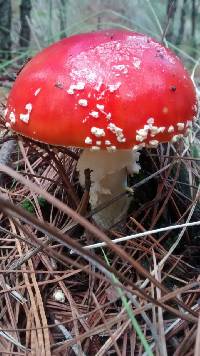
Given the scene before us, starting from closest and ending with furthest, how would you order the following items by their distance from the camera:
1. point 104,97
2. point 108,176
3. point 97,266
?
point 97,266, point 104,97, point 108,176

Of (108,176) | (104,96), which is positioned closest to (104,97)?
(104,96)

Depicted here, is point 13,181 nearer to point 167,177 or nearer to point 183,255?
point 167,177

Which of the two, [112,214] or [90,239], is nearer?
[90,239]

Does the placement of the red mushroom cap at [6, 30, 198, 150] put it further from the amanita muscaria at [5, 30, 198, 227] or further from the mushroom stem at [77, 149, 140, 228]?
the mushroom stem at [77, 149, 140, 228]

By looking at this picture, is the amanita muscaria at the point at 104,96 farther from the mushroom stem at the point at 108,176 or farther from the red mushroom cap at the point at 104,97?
the mushroom stem at the point at 108,176

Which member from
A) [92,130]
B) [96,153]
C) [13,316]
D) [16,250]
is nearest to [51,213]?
[16,250]

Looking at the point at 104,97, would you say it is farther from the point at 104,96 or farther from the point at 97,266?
the point at 97,266

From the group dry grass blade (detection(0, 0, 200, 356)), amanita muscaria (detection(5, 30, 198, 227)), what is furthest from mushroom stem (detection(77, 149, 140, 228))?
amanita muscaria (detection(5, 30, 198, 227))
